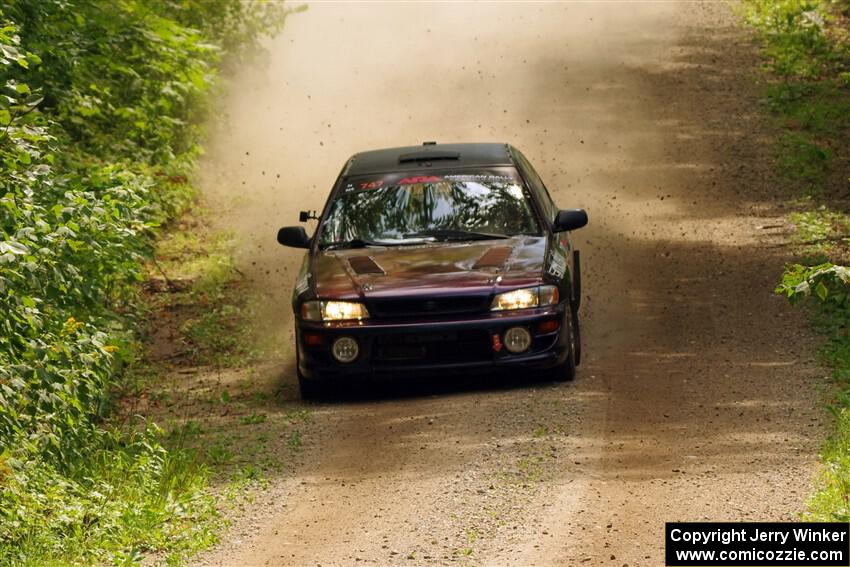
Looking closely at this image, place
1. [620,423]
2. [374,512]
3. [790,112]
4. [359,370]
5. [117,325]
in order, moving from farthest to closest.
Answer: [790,112] < [117,325] < [359,370] < [620,423] < [374,512]

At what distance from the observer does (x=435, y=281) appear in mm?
10508

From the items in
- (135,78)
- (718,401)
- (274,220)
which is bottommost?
(274,220)

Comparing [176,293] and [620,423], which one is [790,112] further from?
[620,423]

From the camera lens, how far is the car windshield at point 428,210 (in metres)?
11.5

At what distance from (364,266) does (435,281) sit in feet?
2.36

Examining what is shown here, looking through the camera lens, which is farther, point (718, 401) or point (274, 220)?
point (274, 220)

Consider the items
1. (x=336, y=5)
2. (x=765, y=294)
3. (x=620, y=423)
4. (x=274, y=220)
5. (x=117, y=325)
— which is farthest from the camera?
(x=336, y=5)

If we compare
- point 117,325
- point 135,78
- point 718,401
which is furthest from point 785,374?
point 135,78

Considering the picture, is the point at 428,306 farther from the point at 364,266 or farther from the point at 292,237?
the point at 292,237

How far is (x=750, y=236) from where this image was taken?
17.1 meters

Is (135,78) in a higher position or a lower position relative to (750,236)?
higher

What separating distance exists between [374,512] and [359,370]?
2682 millimetres

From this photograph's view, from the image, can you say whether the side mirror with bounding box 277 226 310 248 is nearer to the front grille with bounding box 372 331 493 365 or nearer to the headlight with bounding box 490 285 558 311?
the front grille with bounding box 372 331 493 365

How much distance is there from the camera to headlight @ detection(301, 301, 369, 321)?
10.5 metres
